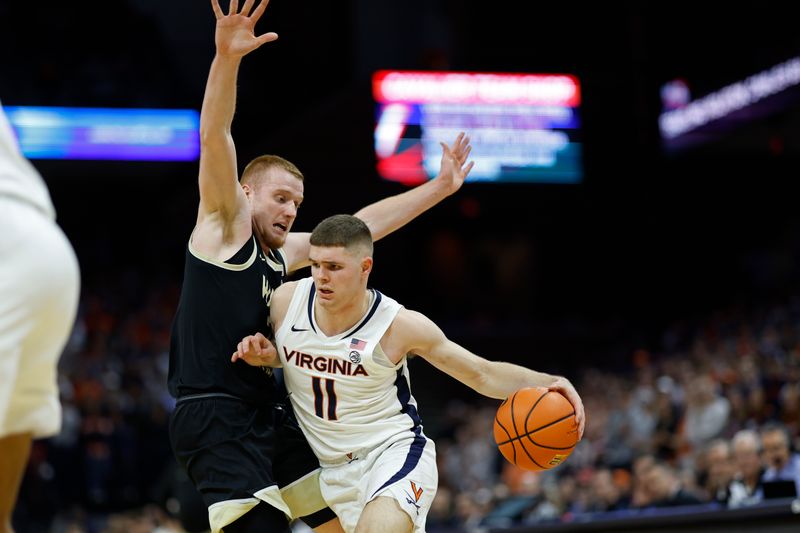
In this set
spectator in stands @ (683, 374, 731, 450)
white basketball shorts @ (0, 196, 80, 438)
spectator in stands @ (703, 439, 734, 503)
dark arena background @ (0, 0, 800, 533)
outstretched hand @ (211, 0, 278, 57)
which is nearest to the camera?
white basketball shorts @ (0, 196, 80, 438)

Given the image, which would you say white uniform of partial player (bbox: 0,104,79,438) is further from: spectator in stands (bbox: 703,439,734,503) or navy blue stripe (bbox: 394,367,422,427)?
spectator in stands (bbox: 703,439,734,503)

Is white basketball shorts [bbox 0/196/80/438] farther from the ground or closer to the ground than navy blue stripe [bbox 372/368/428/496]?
farther from the ground

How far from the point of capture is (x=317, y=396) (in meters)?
4.84

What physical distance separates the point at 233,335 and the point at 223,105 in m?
0.97

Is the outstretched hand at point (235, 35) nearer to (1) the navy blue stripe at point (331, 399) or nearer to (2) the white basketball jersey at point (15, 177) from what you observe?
(1) the navy blue stripe at point (331, 399)

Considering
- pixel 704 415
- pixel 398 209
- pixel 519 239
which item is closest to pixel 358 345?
pixel 398 209

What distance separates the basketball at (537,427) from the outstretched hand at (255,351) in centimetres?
108

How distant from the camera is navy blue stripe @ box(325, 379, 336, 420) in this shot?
4.81m

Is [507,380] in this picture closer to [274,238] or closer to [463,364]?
[463,364]

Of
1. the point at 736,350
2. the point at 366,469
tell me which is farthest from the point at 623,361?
the point at 366,469

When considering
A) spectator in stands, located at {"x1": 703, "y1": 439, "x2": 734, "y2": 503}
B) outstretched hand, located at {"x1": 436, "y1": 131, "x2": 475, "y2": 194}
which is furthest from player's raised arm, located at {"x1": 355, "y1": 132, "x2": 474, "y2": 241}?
spectator in stands, located at {"x1": 703, "y1": 439, "x2": 734, "y2": 503}

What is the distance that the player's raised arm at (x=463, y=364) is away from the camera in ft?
15.7

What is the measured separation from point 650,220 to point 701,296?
199cm

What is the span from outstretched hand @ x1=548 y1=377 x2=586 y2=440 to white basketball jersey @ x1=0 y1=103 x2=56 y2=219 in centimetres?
255
